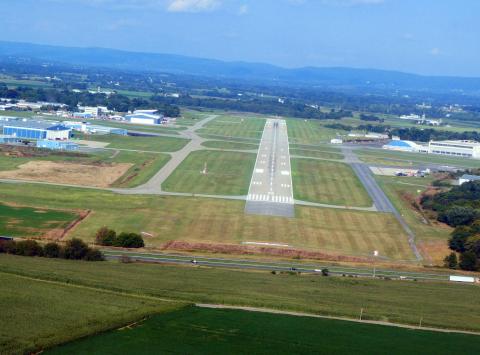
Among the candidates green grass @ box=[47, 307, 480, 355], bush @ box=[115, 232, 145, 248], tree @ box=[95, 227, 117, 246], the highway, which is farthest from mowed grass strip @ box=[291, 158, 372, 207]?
green grass @ box=[47, 307, 480, 355]

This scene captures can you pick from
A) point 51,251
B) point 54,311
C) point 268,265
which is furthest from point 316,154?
point 54,311

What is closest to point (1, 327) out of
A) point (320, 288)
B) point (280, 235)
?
point (320, 288)

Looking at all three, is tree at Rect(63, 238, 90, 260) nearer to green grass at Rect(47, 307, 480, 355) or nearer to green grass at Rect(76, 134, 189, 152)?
green grass at Rect(47, 307, 480, 355)

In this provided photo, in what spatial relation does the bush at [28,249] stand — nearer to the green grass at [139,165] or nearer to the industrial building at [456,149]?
the green grass at [139,165]

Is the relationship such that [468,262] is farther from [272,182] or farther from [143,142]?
[143,142]

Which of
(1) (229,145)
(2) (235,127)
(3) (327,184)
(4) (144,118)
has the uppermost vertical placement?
(3) (327,184)

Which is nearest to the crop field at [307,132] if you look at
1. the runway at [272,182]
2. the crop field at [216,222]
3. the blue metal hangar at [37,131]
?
the runway at [272,182]
